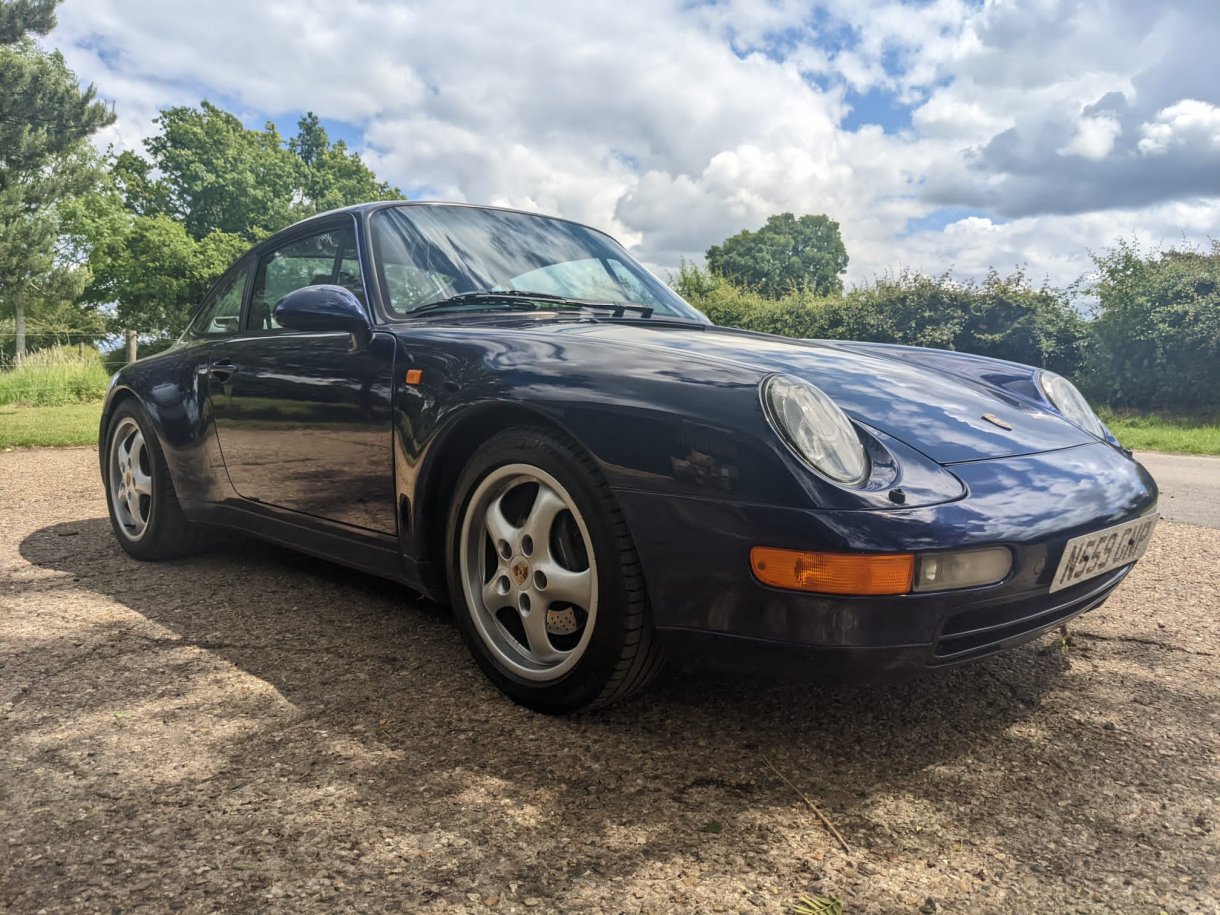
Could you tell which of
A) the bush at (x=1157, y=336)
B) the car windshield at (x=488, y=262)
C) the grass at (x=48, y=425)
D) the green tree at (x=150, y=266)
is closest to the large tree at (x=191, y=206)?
the green tree at (x=150, y=266)

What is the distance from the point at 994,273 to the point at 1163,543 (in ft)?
45.5

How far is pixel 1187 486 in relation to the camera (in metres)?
7.00

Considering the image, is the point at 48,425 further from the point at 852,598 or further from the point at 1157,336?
the point at 1157,336

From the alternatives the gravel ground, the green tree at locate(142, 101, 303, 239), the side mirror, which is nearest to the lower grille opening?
the gravel ground

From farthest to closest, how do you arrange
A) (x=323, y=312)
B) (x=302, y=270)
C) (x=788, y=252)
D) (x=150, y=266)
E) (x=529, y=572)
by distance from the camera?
(x=788, y=252), (x=150, y=266), (x=302, y=270), (x=323, y=312), (x=529, y=572)

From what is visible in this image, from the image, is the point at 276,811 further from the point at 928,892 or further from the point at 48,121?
the point at 48,121

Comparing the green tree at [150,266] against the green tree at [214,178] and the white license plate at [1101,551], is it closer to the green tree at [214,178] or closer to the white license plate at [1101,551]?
the green tree at [214,178]

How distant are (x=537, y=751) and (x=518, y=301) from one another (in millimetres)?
1465

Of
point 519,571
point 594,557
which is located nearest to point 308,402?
point 519,571

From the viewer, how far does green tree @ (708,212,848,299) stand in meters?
65.6

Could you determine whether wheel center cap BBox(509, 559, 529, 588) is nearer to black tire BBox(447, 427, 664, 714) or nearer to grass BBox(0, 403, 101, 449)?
black tire BBox(447, 427, 664, 714)

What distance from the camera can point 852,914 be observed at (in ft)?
4.97

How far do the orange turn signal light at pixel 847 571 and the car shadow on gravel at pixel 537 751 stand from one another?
467 millimetres

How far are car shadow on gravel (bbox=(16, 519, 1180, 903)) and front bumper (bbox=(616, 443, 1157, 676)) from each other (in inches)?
11.5
